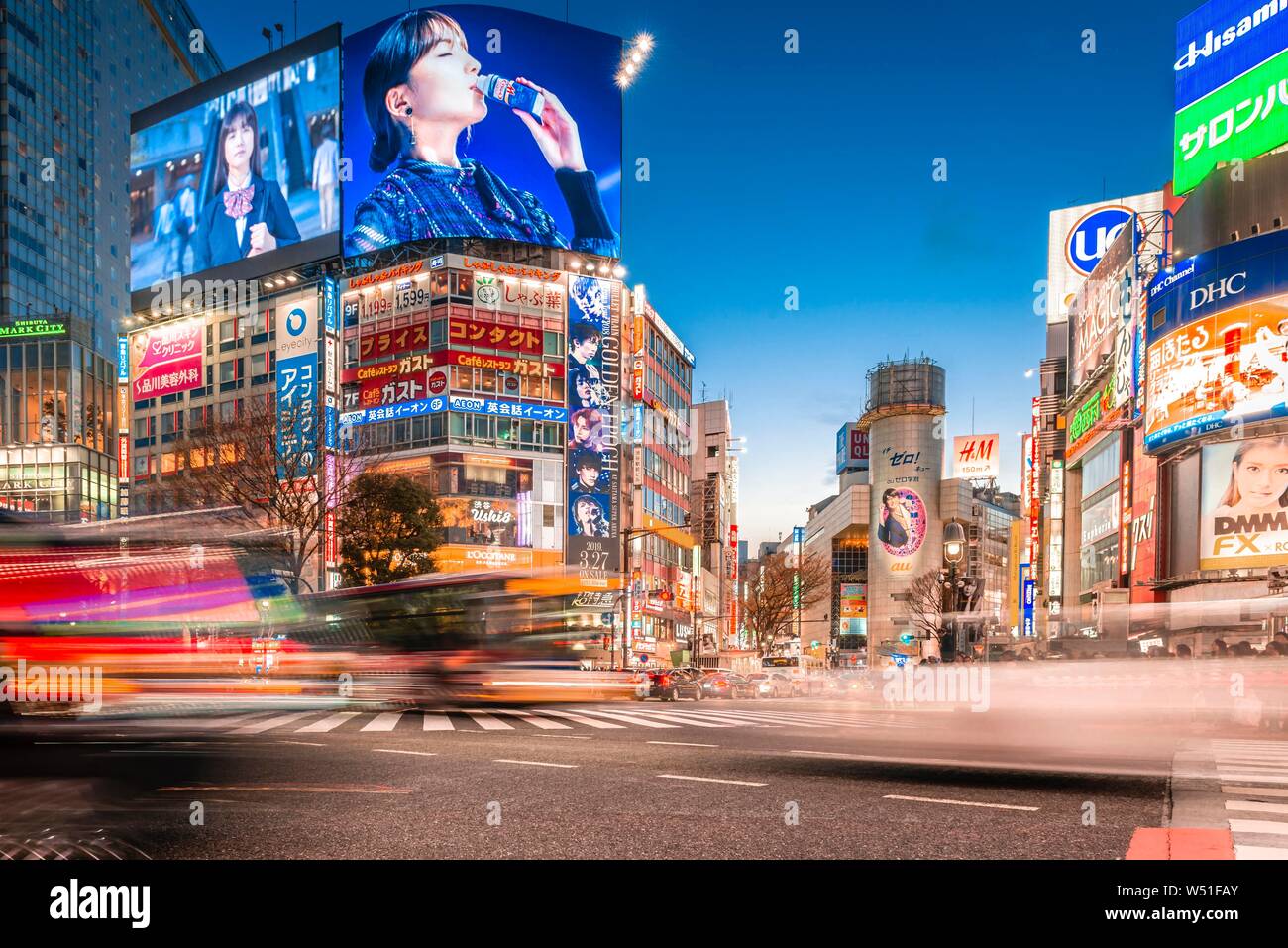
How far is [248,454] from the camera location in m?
43.3

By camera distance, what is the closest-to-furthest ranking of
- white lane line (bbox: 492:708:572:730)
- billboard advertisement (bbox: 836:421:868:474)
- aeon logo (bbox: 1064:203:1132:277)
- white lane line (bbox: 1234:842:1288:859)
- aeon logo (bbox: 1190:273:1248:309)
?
white lane line (bbox: 1234:842:1288:859) < white lane line (bbox: 492:708:572:730) < aeon logo (bbox: 1190:273:1248:309) < aeon logo (bbox: 1064:203:1132:277) < billboard advertisement (bbox: 836:421:868:474)

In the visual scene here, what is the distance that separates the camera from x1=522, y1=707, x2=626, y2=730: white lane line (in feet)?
69.7

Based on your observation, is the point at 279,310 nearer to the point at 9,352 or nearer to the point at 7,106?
the point at 9,352

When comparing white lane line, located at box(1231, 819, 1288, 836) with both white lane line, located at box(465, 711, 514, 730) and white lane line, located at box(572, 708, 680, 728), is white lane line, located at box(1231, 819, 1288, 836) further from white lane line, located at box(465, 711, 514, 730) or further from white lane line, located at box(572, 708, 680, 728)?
white lane line, located at box(465, 711, 514, 730)

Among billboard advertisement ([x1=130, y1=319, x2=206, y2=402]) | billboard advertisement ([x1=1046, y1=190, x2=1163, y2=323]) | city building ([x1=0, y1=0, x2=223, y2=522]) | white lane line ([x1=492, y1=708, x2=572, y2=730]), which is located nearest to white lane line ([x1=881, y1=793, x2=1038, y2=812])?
white lane line ([x1=492, y1=708, x2=572, y2=730])

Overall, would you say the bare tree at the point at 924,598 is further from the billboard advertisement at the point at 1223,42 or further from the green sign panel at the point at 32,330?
the green sign panel at the point at 32,330

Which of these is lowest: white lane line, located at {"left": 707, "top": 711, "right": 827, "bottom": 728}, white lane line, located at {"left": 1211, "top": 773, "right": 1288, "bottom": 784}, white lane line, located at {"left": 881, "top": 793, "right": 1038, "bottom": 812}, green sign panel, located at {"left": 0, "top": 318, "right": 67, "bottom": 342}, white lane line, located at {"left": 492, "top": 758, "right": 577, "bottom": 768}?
white lane line, located at {"left": 707, "top": 711, "right": 827, "bottom": 728}

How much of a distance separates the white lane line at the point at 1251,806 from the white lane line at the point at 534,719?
42.7 ft

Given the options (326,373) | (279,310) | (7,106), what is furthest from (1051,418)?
(7,106)

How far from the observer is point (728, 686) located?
43.8 m

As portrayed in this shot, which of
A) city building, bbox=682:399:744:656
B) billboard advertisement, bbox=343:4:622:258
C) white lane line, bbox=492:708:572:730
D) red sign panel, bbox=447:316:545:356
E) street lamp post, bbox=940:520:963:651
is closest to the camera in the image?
white lane line, bbox=492:708:572:730

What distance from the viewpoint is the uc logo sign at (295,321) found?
69.2 m

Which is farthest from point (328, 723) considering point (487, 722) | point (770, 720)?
point (770, 720)

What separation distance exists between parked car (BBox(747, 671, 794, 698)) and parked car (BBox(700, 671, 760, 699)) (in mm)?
422
